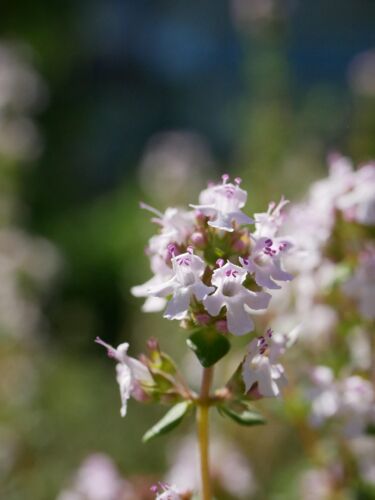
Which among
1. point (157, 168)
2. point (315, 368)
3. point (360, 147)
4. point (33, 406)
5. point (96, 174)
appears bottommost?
point (315, 368)

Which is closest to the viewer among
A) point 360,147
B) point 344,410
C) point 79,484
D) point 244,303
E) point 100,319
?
point 244,303

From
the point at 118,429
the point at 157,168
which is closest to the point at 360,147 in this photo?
the point at 157,168

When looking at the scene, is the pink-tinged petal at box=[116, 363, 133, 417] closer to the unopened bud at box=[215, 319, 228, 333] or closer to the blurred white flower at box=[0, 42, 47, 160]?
the unopened bud at box=[215, 319, 228, 333]

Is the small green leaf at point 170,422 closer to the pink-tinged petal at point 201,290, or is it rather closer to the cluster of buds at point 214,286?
the cluster of buds at point 214,286

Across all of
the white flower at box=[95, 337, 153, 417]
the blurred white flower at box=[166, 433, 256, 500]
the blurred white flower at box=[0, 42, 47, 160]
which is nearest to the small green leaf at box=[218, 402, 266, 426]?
the white flower at box=[95, 337, 153, 417]

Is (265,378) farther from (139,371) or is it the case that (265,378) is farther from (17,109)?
(17,109)

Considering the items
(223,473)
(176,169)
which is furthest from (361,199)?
(176,169)

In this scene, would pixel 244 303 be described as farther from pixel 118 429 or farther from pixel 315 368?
pixel 118 429
